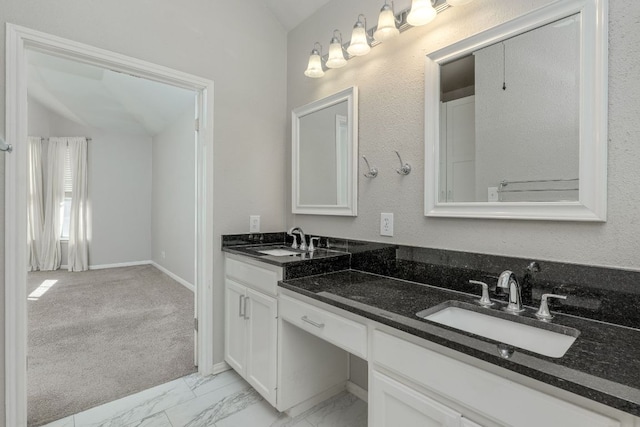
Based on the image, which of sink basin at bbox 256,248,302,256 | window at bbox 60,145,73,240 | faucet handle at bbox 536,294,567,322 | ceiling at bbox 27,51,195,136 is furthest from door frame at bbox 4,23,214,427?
window at bbox 60,145,73,240

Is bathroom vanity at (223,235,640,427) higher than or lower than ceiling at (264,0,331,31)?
lower

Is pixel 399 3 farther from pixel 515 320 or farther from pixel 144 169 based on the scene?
pixel 144 169

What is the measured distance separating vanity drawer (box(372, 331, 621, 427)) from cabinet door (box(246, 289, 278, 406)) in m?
0.75

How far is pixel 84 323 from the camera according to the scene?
9.83ft

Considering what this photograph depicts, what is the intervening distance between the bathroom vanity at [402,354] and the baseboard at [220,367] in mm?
204

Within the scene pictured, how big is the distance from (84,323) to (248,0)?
3238mm

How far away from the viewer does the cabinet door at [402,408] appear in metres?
0.93

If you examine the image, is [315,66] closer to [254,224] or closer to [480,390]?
[254,224]

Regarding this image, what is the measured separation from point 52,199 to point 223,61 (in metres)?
4.80

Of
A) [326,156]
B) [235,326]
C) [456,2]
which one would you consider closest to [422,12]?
[456,2]

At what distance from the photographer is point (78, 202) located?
17.1 feet

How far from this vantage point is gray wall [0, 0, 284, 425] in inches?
65.6

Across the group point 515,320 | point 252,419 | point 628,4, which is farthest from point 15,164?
point 628,4

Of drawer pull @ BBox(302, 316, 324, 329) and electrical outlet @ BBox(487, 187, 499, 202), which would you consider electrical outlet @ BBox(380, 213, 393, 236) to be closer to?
electrical outlet @ BBox(487, 187, 499, 202)
